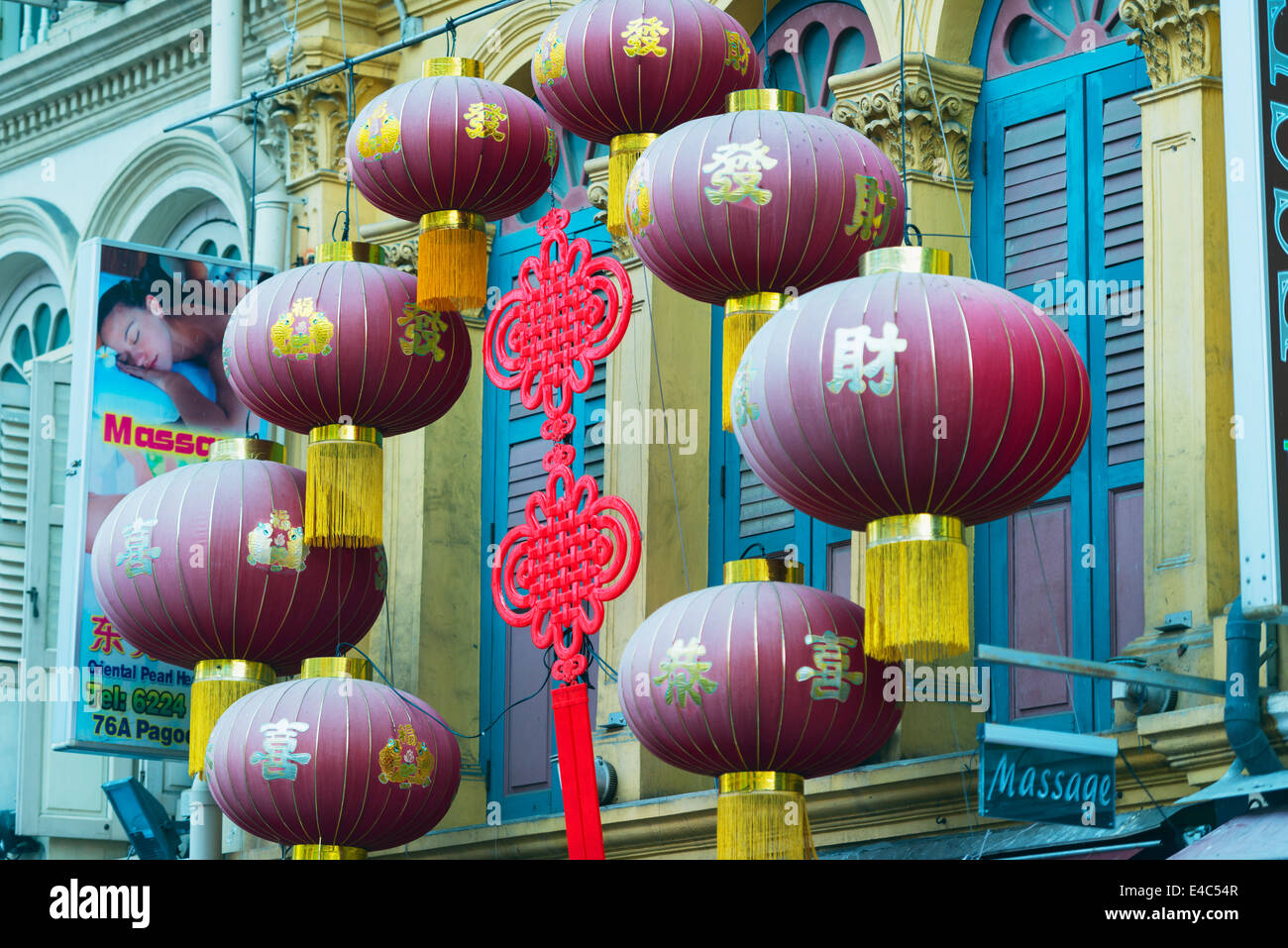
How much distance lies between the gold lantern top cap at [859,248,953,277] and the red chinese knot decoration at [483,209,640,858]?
1610mm

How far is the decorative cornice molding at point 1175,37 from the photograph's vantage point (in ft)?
37.9

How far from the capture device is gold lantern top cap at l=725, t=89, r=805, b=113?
11055mm

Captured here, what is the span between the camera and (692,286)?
A: 11148 mm

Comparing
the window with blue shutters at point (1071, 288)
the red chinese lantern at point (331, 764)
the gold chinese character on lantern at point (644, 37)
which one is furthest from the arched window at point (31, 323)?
the window with blue shutters at point (1071, 288)

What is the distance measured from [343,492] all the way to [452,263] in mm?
1132

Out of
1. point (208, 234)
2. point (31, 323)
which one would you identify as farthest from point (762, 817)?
point (31, 323)

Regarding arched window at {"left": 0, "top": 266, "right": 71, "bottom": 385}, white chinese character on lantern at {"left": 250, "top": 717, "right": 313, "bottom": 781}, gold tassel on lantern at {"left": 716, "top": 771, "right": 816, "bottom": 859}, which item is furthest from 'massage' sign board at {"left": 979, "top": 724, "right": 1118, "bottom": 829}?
arched window at {"left": 0, "top": 266, "right": 71, "bottom": 385}

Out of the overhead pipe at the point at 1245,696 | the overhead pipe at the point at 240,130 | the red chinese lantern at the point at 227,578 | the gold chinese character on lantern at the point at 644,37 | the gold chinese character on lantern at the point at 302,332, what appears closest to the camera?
the overhead pipe at the point at 1245,696

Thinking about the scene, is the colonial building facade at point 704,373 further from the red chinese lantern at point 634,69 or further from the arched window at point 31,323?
the red chinese lantern at point 634,69

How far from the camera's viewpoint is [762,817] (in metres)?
10.4

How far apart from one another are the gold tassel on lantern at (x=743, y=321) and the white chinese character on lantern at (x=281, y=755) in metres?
2.34

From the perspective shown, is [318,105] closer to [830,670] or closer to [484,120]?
[484,120]

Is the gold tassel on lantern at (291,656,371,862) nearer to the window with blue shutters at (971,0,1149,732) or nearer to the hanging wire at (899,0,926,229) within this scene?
the window with blue shutters at (971,0,1149,732)

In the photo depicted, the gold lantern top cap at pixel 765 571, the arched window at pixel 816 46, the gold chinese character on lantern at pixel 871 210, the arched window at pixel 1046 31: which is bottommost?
the gold lantern top cap at pixel 765 571
